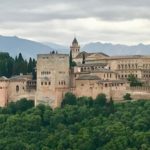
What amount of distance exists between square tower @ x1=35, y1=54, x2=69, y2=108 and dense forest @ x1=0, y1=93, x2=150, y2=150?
75cm

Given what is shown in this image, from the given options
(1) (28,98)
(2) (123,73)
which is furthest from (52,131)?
(2) (123,73)

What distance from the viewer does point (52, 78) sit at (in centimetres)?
6022

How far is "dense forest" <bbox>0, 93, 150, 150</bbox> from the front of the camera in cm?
5238

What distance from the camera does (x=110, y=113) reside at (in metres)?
56.8

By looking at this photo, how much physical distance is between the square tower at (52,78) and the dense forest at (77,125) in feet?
2.45

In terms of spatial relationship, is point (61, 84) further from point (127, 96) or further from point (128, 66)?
point (128, 66)

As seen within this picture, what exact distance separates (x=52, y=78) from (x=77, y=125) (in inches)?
231

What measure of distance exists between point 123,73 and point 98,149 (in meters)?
14.9

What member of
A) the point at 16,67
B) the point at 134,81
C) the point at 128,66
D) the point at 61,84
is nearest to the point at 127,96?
the point at 134,81

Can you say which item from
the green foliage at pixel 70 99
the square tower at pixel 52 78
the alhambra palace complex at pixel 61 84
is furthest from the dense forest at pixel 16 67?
the green foliage at pixel 70 99

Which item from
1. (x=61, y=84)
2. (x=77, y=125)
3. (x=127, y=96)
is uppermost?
(x=61, y=84)

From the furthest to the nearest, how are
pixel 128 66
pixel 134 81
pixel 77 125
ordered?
pixel 128 66 → pixel 134 81 → pixel 77 125

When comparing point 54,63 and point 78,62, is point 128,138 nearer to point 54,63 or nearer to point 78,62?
point 54,63

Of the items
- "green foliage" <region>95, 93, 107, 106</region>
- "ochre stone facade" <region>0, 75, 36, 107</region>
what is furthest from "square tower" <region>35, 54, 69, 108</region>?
"green foliage" <region>95, 93, 107, 106</region>
